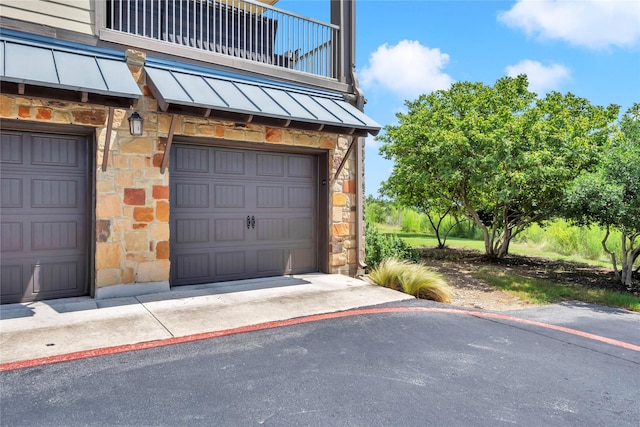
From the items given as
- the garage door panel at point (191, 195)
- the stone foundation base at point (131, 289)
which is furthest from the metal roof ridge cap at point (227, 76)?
the stone foundation base at point (131, 289)

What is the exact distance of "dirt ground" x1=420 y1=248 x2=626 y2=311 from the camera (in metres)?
8.12

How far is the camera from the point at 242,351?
423cm

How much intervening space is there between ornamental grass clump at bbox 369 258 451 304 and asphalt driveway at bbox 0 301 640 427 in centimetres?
186

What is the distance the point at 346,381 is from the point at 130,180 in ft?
→ 14.7

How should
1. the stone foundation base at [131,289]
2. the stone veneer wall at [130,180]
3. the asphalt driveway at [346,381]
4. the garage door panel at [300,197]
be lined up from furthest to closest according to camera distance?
1. the garage door panel at [300,197]
2. the stone foundation base at [131,289]
3. the stone veneer wall at [130,180]
4. the asphalt driveway at [346,381]

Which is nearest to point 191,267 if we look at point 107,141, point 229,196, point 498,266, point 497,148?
point 229,196

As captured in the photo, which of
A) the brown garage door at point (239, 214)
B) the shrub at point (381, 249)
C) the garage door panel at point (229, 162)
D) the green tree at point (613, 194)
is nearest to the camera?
the brown garage door at point (239, 214)

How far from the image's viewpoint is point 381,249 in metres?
9.17

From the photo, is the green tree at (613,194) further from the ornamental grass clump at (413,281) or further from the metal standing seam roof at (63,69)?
the metal standing seam roof at (63,69)

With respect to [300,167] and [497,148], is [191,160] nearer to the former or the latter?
[300,167]

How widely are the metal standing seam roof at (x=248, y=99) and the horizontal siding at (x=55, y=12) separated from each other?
99cm

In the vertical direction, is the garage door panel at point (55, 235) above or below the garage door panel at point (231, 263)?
above

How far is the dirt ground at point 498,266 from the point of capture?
8125 millimetres

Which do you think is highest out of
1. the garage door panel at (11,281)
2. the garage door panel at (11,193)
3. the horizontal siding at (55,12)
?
the horizontal siding at (55,12)
